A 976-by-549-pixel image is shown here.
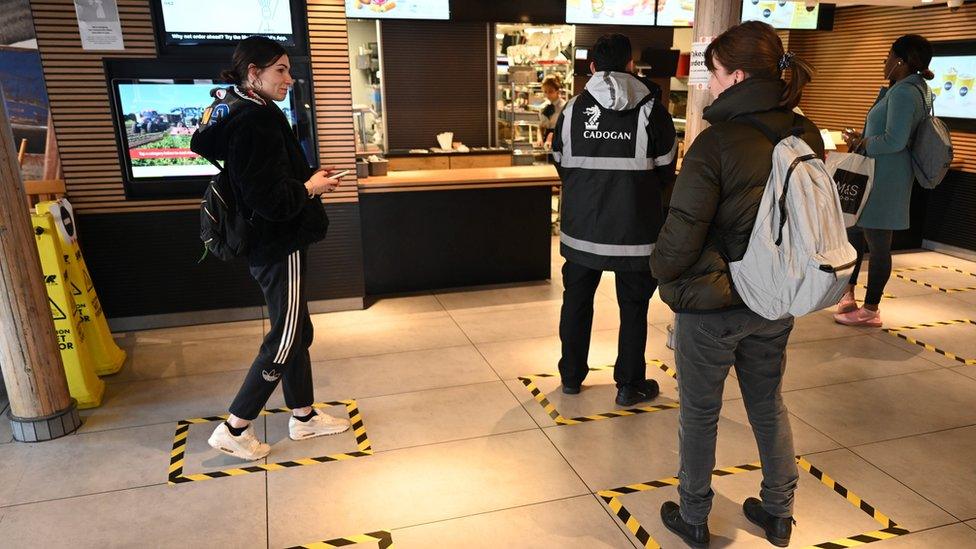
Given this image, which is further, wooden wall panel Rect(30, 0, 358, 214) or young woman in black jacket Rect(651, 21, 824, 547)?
wooden wall panel Rect(30, 0, 358, 214)

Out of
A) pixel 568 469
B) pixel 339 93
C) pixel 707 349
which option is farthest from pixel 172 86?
pixel 707 349

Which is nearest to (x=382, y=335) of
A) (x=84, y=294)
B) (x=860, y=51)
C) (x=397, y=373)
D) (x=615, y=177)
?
(x=397, y=373)

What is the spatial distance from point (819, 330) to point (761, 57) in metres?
3.20

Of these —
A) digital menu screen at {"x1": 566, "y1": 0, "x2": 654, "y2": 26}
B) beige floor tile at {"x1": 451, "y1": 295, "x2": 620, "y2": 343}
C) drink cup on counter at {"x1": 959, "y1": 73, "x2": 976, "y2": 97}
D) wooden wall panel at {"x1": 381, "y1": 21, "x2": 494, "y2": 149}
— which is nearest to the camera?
beige floor tile at {"x1": 451, "y1": 295, "x2": 620, "y2": 343}

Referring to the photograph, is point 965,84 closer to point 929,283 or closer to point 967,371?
point 929,283

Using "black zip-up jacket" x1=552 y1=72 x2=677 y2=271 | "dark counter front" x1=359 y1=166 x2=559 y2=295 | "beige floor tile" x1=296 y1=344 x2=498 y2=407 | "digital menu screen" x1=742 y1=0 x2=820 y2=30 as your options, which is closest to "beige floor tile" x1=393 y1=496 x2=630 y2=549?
"black zip-up jacket" x1=552 y1=72 x2=677 y2=271

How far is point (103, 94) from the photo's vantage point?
428 centimetres

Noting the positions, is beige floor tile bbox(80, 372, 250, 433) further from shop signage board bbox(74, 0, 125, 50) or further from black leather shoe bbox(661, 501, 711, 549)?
black leather shoe bbox(661, 501, 711, 549)

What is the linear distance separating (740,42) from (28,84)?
193 inches

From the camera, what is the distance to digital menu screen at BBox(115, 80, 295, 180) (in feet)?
14.1

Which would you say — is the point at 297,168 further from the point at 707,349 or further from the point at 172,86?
the point at 172,86

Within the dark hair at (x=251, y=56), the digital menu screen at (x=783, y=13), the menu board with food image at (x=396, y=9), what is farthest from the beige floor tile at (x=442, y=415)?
the digital menu screen at (x=783, y=13)

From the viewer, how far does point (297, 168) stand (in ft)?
9.00

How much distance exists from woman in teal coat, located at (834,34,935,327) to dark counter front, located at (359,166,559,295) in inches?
89.0
